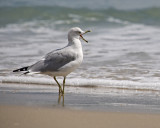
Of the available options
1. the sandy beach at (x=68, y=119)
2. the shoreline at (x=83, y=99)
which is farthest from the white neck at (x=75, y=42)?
the sandy beach at (x=68, y=119)

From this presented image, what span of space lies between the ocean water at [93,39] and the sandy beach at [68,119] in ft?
5.57

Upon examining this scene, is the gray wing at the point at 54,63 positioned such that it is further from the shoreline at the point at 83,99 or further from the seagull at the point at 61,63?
the shoreline at the point at 83,99

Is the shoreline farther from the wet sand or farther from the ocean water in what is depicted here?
the ocean water

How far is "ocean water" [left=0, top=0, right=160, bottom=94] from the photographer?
20.8ft

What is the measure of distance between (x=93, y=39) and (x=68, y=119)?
24.7 feet

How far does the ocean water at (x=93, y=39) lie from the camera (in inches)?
250

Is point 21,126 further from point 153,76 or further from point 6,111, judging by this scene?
point 153,76

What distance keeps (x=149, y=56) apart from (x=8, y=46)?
345cm

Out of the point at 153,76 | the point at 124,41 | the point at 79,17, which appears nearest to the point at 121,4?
the point at 79,17

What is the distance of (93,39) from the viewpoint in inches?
444

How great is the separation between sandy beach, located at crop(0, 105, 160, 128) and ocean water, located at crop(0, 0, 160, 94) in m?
1.70

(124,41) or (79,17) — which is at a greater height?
(79,17)

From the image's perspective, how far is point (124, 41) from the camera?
34.8ft

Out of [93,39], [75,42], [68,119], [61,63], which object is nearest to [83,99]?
[61,63]
